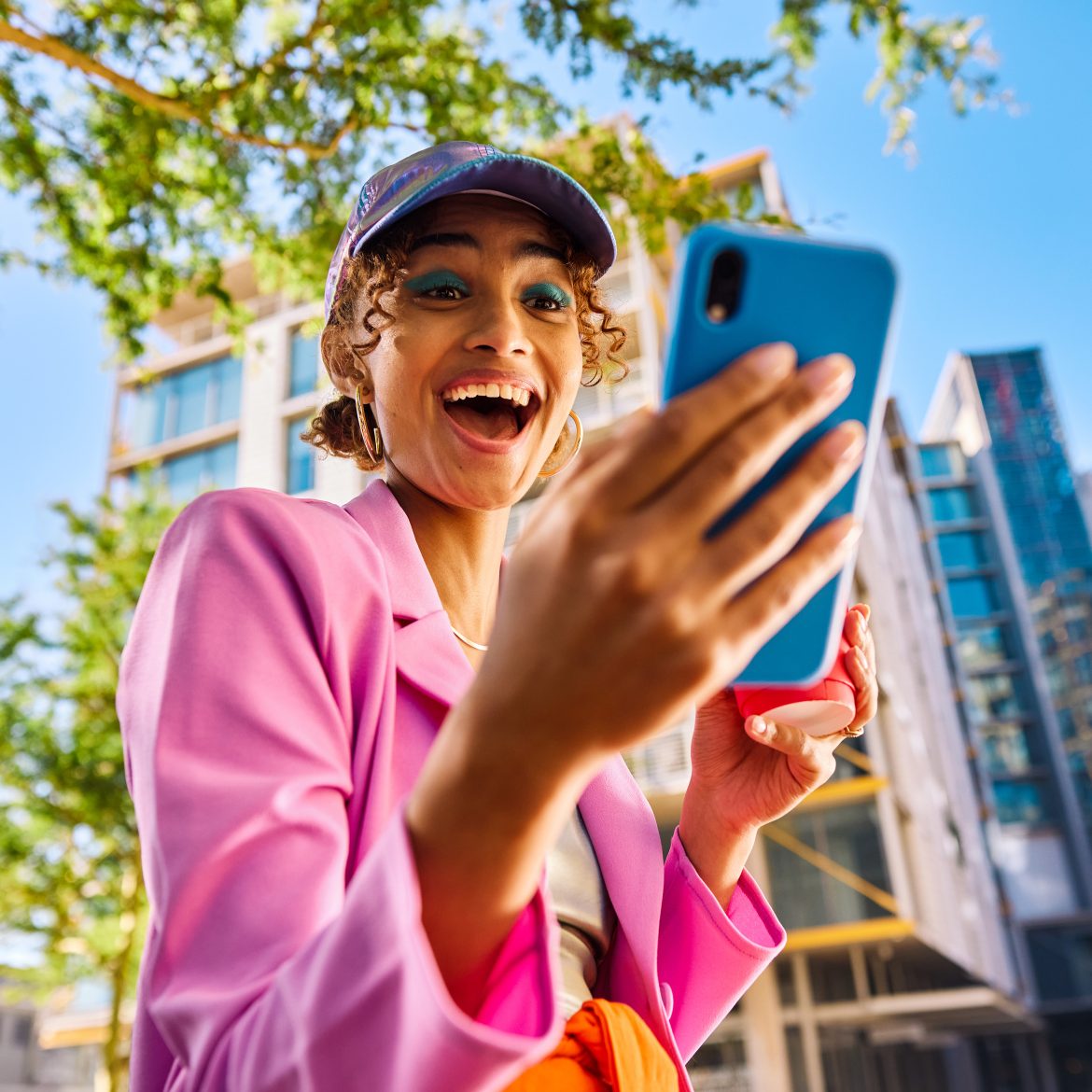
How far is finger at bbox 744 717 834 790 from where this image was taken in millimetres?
1304

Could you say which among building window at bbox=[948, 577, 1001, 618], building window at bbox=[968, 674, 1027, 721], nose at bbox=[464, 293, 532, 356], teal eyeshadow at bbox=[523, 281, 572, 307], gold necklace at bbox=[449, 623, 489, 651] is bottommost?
gold necklace at bbox=[449, 623, 489, 651]

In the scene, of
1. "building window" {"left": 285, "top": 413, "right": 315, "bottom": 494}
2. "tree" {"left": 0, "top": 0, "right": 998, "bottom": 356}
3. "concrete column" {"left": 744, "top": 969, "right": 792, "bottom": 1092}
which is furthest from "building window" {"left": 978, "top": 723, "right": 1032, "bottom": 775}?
"tree" {"left": 0, "top": 0, "right": 998, "bottom": 356}

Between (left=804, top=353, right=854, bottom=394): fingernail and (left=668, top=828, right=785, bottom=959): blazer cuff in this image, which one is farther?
(left=668, top=828, right=785, bottom=959): blazer cuff

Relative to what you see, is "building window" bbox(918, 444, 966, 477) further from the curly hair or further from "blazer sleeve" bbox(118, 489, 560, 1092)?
"blazer sleeve" bbox(118, 489, 560, 1092)

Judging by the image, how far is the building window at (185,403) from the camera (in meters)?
27.2

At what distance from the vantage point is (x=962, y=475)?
198 feet

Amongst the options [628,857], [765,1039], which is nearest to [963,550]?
[765,1039]

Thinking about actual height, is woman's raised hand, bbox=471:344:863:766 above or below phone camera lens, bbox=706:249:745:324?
below

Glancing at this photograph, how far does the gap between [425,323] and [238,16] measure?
532 cm

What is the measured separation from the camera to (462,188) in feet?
4.66

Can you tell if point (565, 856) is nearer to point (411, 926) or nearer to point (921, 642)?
point (411, 926)

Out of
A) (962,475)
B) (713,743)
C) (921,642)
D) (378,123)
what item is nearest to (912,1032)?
(921,642)

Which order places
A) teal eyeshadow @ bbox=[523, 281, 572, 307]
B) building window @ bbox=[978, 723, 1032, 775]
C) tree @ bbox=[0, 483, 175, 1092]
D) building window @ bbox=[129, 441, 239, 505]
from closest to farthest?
1. teal eyeshadow @ bbox=[523, 281, 572, 307]
2. tree @ bbox=[0, 483, 175, 1092]
3. building window @ bbox=[129, 441, 239, 505]
4. building window @ bbox=[978, 723, 1032, 775]

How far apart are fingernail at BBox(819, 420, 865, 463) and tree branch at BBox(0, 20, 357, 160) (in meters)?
4.82
